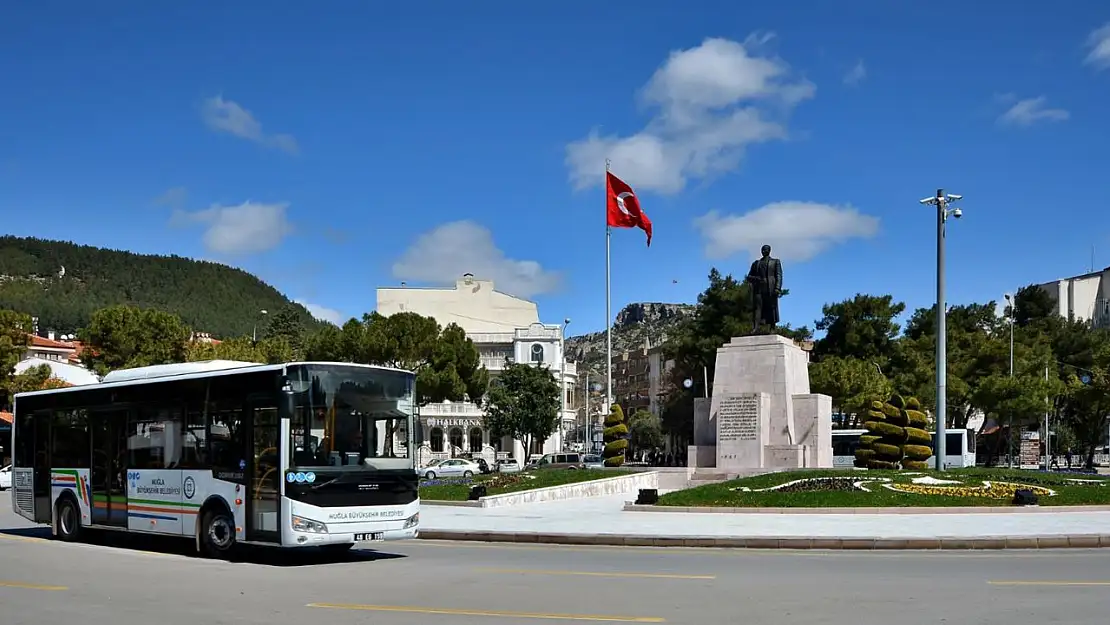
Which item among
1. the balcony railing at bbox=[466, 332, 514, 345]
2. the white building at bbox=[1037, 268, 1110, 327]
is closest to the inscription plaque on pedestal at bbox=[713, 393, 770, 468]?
the balcony railing at bbox=[466, 332, 514, 345]

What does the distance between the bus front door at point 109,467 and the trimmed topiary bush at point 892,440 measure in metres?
26.4

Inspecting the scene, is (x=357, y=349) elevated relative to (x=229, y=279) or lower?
lower

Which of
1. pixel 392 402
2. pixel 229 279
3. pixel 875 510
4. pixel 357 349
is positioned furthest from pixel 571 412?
pixel 229 279

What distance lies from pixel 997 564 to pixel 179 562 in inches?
451

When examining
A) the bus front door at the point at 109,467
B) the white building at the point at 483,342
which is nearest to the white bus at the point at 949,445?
the white building at the point at 483,342

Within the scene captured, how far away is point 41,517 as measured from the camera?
19766 millimetres

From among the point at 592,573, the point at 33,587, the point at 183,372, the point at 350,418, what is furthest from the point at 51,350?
the point at 592,573

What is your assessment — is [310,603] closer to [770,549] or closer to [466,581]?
[466,581]

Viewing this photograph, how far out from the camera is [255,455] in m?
15.1

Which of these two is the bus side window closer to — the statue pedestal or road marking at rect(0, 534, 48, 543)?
road marking at rect(0, 534, 48, 543)

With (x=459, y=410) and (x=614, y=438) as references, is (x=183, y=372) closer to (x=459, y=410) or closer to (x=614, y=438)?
(x=614, y=438)

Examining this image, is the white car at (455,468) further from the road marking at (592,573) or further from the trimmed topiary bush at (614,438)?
the road marking at (592,573)

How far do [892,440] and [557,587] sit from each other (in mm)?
27719

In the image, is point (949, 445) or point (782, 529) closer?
point (782, 529)
